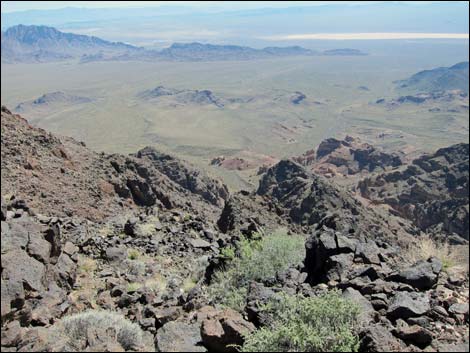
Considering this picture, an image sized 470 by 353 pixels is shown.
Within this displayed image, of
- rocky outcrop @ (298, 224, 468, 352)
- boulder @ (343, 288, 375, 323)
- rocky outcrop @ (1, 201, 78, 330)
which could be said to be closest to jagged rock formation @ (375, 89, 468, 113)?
rocky outcrop @ (298, 224, 468, 352)

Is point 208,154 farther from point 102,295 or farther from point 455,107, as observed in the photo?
point 455,107

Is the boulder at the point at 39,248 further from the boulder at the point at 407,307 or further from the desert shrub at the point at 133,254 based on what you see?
the boulder at the point at 407,307

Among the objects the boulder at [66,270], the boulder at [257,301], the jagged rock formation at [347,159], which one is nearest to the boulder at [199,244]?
the boulder at [66,270]

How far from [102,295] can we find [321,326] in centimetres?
536

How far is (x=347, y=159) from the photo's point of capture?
269 ft

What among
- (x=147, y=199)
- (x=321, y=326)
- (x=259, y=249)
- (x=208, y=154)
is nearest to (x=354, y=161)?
(x=208, y=154)

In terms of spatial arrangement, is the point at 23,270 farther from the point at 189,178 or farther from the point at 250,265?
the point at 189,178

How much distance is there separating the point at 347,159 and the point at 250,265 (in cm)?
7414

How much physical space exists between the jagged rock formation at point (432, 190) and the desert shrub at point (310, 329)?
38.6 m

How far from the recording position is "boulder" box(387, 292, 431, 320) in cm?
743

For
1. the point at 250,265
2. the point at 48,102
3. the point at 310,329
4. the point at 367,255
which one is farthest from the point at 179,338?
the point at 48,102

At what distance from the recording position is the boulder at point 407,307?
7.43 m

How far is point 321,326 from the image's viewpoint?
671cm

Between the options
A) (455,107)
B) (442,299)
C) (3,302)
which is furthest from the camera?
(455,107)
